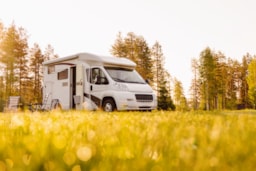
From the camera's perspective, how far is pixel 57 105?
16703mm

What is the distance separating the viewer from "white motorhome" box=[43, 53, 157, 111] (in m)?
13.2

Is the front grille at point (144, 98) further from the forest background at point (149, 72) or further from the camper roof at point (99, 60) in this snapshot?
the forest background at point (149, 72)

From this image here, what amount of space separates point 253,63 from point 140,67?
90.9 feet

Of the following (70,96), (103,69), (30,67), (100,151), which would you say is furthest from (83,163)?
(30,67)

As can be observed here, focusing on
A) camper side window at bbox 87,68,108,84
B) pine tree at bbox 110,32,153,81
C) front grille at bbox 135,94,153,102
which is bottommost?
front grille at bbox 135,94,153,102

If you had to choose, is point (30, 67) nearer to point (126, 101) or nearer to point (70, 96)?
point (70, 96)

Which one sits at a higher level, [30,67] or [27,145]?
[30,67]

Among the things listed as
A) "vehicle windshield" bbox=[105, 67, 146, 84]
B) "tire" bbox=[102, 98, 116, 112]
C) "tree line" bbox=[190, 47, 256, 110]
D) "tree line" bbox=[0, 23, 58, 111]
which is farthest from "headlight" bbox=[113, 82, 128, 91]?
"tree line" bbox=[190, 47, 256, 110]

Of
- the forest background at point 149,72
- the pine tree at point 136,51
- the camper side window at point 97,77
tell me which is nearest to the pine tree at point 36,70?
the forest background at point 149,72

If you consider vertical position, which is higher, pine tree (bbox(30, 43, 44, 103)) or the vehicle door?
pine tree (bbox(30, 43, 44, 103))

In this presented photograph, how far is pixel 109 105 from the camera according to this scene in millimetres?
13359

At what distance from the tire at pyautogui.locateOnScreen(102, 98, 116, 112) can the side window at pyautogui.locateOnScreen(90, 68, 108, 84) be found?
85cm

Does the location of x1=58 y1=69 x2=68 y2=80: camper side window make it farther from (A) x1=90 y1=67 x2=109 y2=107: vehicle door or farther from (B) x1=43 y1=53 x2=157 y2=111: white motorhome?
(A) x1=90 y1=67 x2=109 y2=107: vehicle door

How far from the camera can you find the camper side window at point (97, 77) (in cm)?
1384
